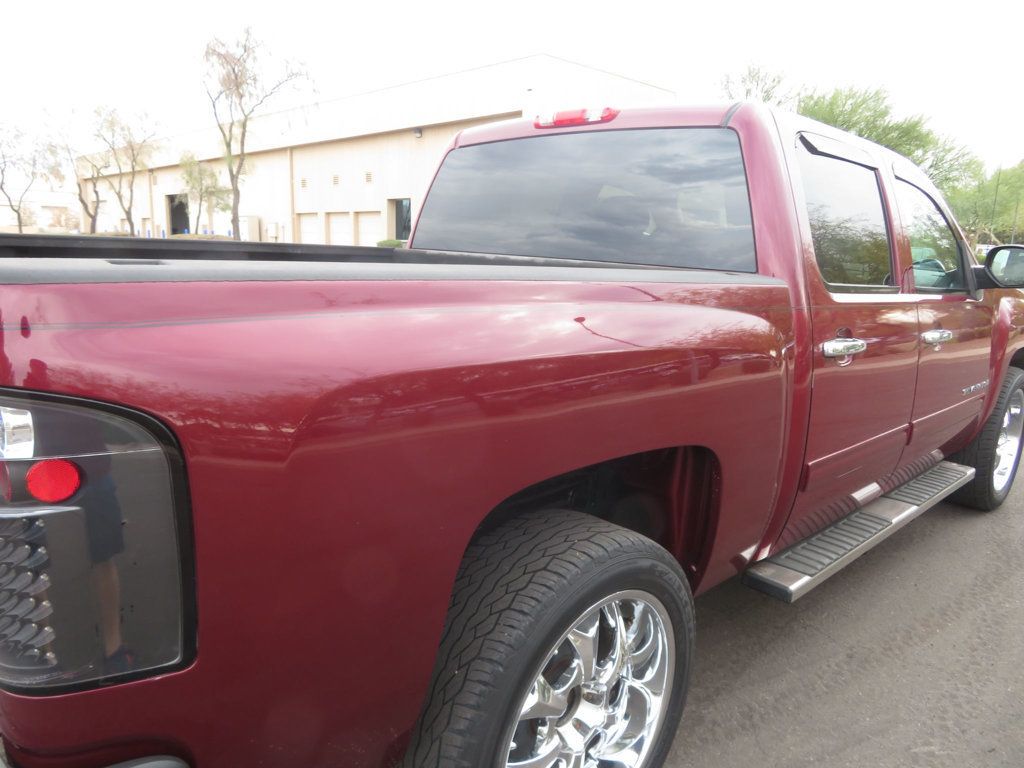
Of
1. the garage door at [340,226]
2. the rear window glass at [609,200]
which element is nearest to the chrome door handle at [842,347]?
the rear window glass at [609,200]

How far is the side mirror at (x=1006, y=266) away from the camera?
3625mm

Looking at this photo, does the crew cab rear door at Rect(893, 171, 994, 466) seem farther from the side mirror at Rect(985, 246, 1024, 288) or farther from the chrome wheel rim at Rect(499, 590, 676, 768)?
the chrome wheel rim at Rect(499, 590, 676, 768)

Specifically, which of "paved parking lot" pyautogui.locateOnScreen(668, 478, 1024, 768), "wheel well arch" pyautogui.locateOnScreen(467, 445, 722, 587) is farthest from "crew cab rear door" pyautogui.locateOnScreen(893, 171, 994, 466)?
"wheel well arch" pyautogui.locateOnScreen(467, 445, 722, 587)

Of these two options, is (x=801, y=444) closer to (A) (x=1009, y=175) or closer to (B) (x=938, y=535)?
(B) (x=938, y=535)

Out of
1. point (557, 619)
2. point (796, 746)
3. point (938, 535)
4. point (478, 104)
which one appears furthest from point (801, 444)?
point (478, 104)

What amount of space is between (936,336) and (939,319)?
105mm

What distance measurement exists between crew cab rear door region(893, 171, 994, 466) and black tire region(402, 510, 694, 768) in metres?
2.08

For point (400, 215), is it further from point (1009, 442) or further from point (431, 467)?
point (431, 467)

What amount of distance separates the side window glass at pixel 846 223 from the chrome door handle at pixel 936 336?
293 mm

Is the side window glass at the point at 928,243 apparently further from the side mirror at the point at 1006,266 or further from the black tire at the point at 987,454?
the black tire at the point at 987,454

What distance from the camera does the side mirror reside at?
3625mm

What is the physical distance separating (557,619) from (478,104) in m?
29.5

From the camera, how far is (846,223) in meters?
2.84

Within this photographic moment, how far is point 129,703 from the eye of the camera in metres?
1.16
